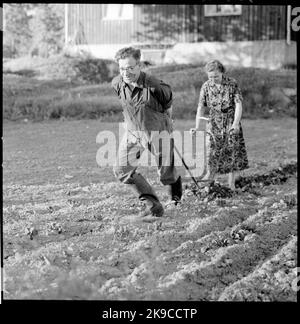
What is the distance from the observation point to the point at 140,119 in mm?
4656

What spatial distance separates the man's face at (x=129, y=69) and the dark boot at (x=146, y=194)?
2.98 ft

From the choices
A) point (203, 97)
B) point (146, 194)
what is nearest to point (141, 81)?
point (146, 194)

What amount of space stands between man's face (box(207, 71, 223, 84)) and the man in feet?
3.27

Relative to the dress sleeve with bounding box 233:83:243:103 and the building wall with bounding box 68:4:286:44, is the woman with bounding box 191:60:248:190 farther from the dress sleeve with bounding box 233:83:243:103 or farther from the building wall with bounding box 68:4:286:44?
the building wall with bounding box 68:4:286:44

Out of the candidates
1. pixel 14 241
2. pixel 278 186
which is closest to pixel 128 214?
pixel 14 241

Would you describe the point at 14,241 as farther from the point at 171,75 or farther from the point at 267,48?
the point at 267,48

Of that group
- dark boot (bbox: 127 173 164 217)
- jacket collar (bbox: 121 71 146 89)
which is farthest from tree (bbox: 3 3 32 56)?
jacket collar (bbox: 121 71 146 89)

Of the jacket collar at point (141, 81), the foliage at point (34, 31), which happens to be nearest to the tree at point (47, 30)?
the foliage at point (34, 31)

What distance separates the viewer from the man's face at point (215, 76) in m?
5.55

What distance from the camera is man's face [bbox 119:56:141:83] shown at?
4.35m

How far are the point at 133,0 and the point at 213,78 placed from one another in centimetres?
194

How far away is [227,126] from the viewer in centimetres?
607

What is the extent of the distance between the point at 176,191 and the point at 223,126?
1073 millimetres

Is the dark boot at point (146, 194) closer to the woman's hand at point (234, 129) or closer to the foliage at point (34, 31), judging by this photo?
the woman's hand at point (234, 129)
